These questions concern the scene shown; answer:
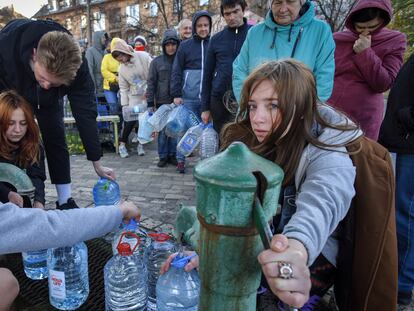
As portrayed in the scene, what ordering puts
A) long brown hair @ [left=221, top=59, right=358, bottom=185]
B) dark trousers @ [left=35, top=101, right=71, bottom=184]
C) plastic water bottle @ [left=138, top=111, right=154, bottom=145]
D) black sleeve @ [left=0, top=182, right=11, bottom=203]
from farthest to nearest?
plastic water bottle @ [left=138, top=111, right=154, bottom=145] < dark trousers @ [left=35, top=101, right=71, bottom=184] < black sleeve @ [left=0, top=182, right=11, bottom=203] < long brown hair @ [left=221, top=59, right=358, bottom=185]

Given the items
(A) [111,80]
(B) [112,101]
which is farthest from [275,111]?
(B) [112,101]

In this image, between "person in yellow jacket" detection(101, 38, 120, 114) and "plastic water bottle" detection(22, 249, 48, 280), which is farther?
"person in yellow jacket" detection(101, 38, 120, 114)

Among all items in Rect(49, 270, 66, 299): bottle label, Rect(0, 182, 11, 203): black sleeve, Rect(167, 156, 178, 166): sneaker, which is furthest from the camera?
Rect(167, 156, 178, 166): sneaker

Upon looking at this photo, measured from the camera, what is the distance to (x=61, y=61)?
7.48 ft

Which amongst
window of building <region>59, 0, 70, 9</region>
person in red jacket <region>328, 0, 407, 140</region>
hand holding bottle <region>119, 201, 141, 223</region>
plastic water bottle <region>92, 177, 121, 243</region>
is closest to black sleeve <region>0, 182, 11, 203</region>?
plastic water bottle <region>92, 177, 121, 243</region>

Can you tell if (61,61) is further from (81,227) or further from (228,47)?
(228,47)

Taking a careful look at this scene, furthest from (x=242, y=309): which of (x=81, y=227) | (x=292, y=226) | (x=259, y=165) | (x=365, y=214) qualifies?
(x=81, y=227)

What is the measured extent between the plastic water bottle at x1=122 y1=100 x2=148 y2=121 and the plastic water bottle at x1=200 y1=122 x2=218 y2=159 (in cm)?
226

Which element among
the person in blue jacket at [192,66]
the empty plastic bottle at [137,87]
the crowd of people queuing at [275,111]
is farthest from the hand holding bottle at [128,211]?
the empty plastic bottle at [137,87]

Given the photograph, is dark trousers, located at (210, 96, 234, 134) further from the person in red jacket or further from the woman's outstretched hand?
the woman's outstretched hand

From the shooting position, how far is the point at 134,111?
20.4 feet

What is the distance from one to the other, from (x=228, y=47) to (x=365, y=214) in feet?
9.42

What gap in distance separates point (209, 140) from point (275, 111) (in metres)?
2.77

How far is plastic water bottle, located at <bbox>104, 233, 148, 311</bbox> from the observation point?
86.4 inches
